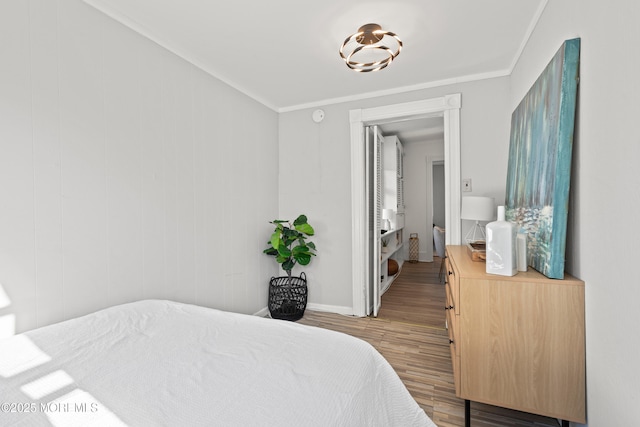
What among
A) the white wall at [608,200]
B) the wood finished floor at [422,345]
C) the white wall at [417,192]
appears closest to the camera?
the white wall at [608,200]

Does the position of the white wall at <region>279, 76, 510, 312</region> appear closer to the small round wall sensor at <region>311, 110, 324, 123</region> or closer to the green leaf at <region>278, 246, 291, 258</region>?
the small round wall sensor at <region>311, 110, 324, 123</region>

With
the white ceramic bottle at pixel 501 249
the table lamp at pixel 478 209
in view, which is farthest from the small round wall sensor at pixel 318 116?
the white ceramic bottle at pixel 501 249

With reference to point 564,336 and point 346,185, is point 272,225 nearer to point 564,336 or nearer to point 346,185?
point 346,185

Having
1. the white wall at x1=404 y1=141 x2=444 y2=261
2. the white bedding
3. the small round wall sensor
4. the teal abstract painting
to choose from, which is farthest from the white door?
the white wall at x1=404 y1=141 x2=444 y2=261

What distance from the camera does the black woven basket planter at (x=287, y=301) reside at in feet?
10.4

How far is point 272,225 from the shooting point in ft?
11.3

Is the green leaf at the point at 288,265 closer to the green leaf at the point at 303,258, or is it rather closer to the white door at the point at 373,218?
the green leaf at the point at 303,258

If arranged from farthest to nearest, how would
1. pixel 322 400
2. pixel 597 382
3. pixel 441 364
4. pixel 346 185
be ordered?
pixel 346 185, pixel 441 364, pixel 597 382, pixel 322 400

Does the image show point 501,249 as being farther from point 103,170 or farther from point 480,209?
point 103,170

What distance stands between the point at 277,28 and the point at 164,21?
740mm

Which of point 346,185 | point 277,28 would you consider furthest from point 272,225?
point 277,28

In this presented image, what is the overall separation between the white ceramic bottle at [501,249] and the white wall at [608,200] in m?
0.26

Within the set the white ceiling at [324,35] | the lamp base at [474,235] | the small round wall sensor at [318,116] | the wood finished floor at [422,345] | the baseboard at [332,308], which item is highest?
the white ceiling at [324,35]

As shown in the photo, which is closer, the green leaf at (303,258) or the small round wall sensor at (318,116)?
the green leaf at (303,258)
